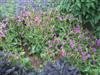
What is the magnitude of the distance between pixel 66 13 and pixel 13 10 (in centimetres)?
123

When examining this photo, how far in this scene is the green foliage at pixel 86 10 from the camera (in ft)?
18.2

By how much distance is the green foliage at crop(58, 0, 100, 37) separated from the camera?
555 cm

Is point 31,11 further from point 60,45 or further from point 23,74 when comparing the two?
point 23,74

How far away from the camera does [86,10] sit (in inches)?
220

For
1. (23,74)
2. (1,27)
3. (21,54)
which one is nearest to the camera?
(23,74)

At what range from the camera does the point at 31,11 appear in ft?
19.1

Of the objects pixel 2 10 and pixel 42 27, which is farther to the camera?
pixel 2 10

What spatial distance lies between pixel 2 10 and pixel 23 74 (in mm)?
2158

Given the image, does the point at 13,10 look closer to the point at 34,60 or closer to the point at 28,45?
the point at 28,45

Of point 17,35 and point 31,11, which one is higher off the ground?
point 31,11

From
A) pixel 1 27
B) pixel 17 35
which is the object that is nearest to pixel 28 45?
pixel 17 35

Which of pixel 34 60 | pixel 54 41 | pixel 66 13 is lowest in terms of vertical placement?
pixel 34 60

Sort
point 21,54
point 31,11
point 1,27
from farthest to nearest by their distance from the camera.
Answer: point 31,11, point 1,27, point 21,54

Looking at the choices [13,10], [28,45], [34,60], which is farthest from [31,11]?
[34,60]
